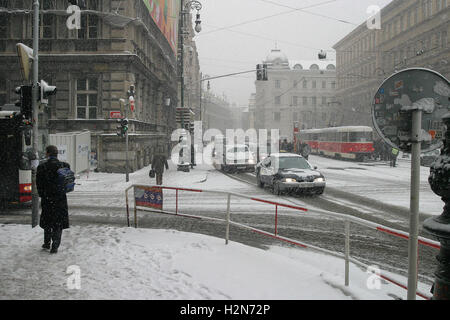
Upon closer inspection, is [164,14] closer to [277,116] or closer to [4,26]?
[4,26]

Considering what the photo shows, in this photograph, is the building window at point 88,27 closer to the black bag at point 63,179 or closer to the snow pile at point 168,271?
the snow pile at point 168,271

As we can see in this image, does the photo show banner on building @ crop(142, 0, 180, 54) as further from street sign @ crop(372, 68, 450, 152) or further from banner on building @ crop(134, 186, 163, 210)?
street sign @ crop(372, 68, 450, 152)

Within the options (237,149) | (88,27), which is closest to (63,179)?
(88,27)

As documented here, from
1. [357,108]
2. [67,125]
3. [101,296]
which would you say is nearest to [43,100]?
[101,296]

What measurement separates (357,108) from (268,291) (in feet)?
184

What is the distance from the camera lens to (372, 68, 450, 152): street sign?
11.8 feet

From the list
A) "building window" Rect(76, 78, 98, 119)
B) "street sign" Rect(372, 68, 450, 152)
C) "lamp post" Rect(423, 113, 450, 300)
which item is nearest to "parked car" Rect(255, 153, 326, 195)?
"street sign" Rect(372, 68, 450, 152)

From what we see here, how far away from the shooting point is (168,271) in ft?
18.9

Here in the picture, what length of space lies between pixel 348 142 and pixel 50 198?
33.4 m

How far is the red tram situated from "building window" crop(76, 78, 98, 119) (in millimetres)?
22872

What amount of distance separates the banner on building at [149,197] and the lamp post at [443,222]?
6.25 m

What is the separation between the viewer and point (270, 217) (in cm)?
1083

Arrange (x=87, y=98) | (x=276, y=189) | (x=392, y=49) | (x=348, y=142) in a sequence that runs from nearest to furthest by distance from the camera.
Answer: (x=276, y=189)
(x=87, y=98)
(x=348, y=142)
(x=392, y=49)

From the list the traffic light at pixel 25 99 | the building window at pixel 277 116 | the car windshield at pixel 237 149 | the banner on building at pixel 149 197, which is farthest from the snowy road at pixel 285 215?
the building window at pixel 277 116
